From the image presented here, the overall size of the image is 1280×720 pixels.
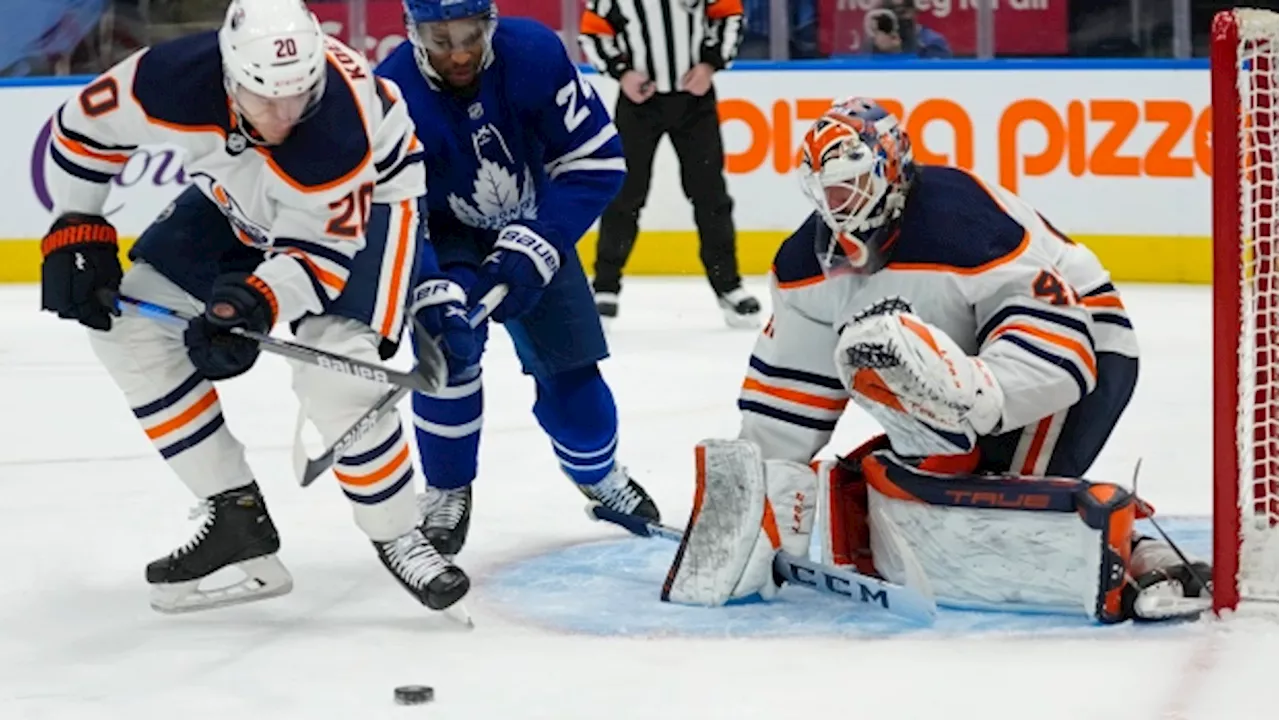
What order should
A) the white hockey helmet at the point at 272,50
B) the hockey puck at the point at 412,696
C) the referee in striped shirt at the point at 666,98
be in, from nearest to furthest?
the hockey puck at the point at 412,696, the white hockey helmet at the point at 272,50, the referee in striped shirt at the point at 666,98

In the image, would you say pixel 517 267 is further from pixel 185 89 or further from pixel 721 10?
pixel 721 10

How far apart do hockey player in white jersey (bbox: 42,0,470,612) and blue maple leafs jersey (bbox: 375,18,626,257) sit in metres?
0.37

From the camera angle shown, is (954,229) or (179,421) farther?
(179,421)

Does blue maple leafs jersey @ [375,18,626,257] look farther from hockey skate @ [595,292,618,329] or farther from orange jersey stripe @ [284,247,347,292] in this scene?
hockey skate @ [595,292,618,329]

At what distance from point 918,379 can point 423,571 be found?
2.43ft

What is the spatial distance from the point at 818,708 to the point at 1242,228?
86cm

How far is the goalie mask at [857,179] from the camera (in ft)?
9.82

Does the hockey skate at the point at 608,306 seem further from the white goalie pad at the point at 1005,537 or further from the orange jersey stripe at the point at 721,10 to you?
the white goalie pad at the point at 1005,537

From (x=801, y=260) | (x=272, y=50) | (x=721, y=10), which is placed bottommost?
(x=801, y=260)

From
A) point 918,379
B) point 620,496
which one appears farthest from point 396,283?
point 620,496

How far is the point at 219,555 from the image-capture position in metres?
3.23

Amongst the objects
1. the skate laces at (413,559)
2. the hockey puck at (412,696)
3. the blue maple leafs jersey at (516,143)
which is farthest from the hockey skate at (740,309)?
the hockey puck at (412,696)

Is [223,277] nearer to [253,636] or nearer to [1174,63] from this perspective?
[253,636]

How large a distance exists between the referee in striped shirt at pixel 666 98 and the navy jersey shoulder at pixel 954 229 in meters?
3.24
